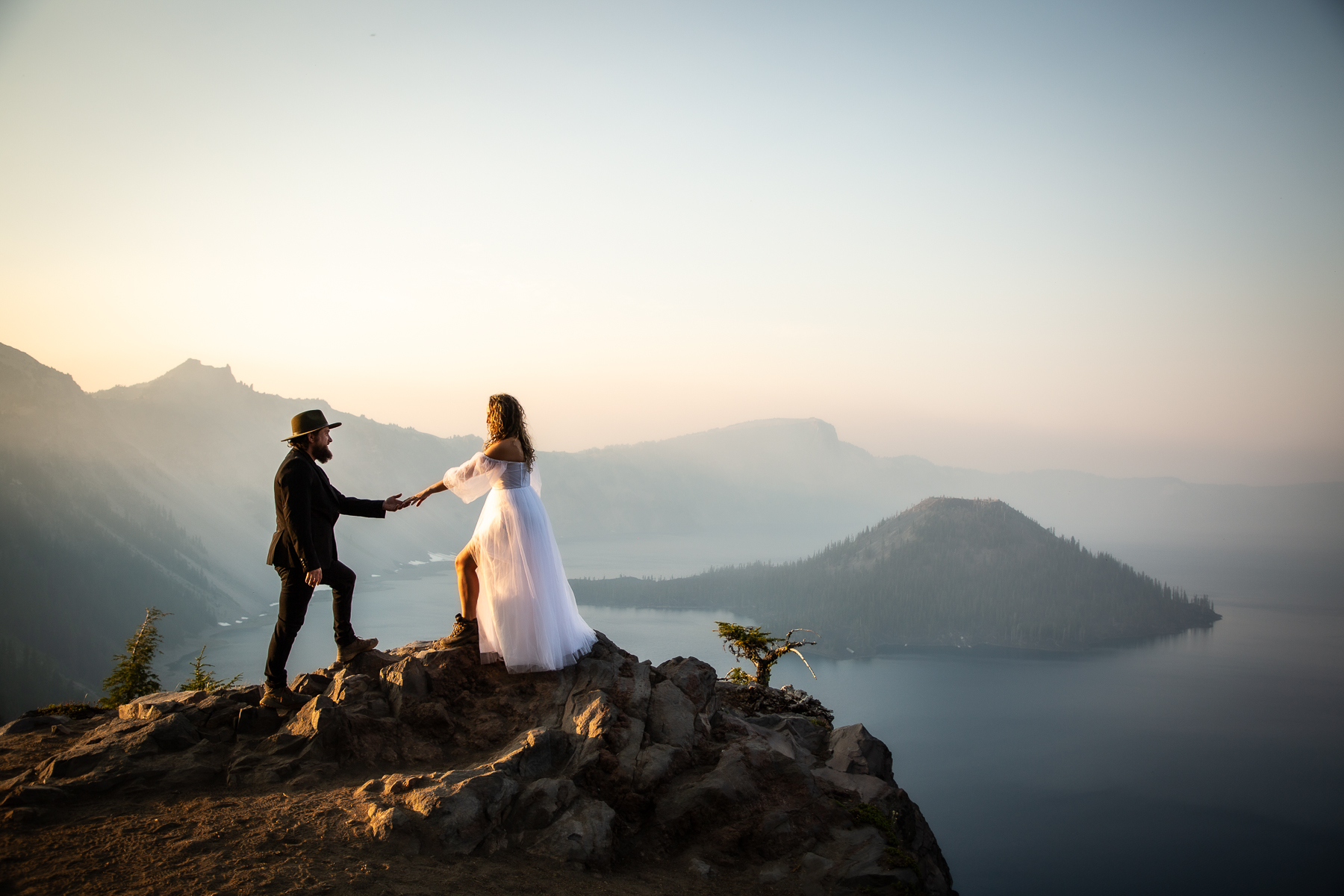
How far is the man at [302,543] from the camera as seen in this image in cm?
799

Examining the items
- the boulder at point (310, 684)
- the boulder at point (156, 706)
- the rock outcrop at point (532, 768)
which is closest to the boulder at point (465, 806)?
the rock outcrop at point (532, 768)

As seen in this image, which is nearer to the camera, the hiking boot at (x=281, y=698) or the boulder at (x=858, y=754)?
the hiking boot at (x=281, y=698)

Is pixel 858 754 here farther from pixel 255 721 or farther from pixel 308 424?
pixel 308 424

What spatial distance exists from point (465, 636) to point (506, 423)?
119 inches

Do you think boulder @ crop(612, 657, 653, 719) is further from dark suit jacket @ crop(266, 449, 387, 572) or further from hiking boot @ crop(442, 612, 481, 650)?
dark suit jacket @ crop(266, 449, 387, 572)

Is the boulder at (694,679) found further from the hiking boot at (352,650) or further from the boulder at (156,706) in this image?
the boulder at (156,706)

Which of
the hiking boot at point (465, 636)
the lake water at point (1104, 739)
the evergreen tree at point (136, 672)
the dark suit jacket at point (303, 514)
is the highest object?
the dark suit jacket at point (303, 514)

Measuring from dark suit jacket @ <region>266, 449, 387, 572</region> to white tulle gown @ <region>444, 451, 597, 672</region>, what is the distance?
1.51m

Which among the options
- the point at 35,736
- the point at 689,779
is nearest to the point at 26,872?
the point at 35,736

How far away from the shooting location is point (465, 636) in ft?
30.1

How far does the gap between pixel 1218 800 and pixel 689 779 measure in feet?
379

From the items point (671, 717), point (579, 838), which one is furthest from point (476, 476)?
point (579, 838)

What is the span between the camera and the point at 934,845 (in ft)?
34.5

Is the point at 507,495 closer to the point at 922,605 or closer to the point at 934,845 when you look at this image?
the point at 934,845
